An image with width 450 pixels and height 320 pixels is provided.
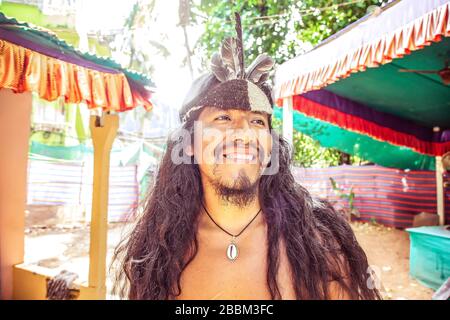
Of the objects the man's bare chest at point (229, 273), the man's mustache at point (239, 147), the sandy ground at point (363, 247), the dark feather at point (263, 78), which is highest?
the dark feather at point (263, 78)

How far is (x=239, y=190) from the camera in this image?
99 centimetres

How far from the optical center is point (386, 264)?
2742 mm

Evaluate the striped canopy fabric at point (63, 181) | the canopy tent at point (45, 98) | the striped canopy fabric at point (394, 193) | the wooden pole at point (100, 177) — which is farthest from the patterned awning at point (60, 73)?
the striped canopy fabric at point (63, 181)

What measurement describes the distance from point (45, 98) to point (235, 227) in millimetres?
1007

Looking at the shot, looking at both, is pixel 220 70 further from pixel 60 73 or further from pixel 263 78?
pixel 60 73

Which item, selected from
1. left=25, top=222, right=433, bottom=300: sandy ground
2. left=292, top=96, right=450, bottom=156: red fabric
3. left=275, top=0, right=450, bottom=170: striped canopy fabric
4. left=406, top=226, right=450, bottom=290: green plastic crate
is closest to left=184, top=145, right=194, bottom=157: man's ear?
left=25, top=222, right=433, bottom=300: sandy ground

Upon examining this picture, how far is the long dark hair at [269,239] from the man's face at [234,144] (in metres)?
0.10

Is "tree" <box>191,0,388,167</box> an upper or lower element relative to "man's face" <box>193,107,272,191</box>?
upper

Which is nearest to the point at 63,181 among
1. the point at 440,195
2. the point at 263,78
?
the point at 263,78

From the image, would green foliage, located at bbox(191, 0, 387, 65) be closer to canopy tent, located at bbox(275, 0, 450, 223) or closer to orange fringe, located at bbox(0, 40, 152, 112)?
canopy tent, located at bbox(275, 0, 450, 223)

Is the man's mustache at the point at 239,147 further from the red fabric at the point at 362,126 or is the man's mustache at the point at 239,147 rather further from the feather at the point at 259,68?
the red fabric at the point at 362,126

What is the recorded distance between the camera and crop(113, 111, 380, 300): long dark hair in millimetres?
948

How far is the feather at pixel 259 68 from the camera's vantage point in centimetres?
93

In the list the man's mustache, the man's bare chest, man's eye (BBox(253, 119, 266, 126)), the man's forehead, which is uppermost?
the man's forehead
